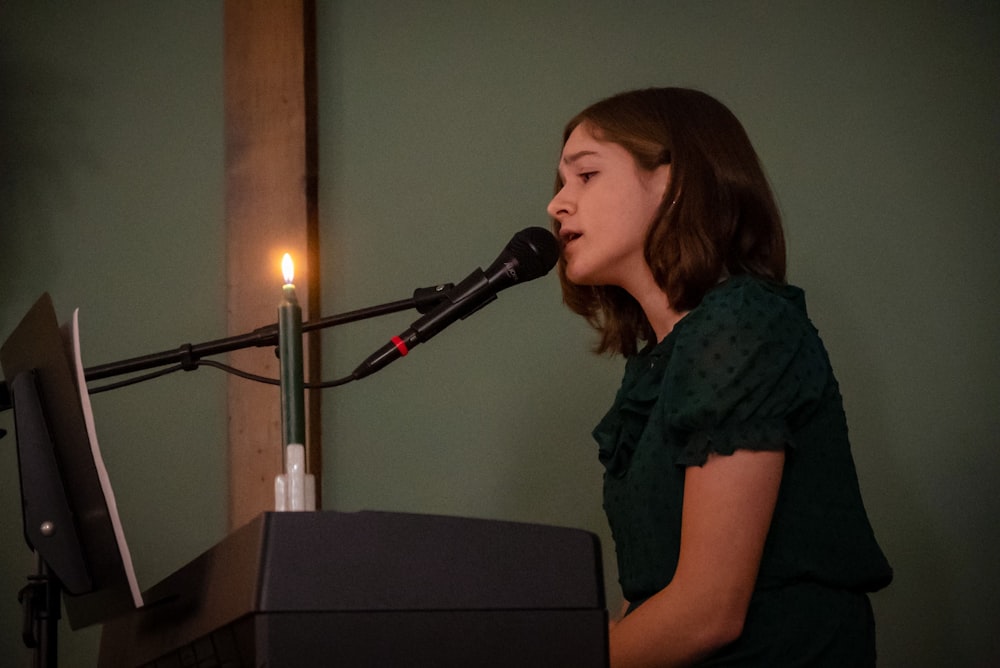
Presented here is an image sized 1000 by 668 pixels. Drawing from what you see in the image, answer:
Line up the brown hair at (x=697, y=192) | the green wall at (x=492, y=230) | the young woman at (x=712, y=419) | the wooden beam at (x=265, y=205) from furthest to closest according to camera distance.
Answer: the wooden beam at (x=265, y=205) → the green wall at (x=492, y=230) → the brown hair at (x=697, y=192) → the young woman at (x=712, y=419)

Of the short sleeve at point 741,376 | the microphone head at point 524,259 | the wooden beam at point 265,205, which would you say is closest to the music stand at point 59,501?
the microphone head at point 524,259

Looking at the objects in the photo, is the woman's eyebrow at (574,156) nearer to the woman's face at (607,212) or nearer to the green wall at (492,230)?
the woman's face at (607,212)

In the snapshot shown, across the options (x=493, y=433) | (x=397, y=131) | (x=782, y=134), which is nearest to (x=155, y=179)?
(x=397, y=131)

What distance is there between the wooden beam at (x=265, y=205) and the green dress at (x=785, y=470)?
4.25 feet

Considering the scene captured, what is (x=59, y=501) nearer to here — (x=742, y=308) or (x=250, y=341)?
(x=250, y=341)

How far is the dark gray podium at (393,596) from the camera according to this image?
858 mm

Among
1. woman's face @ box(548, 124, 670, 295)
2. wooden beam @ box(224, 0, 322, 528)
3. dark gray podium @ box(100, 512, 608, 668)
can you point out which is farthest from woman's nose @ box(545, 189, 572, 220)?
wooden beam @ box(224, 0, 322, 528)

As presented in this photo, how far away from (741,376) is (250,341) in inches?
25.9

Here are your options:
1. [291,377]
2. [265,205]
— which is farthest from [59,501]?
[265,205]

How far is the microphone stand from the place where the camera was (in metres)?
1.45

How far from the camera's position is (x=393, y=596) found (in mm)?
889

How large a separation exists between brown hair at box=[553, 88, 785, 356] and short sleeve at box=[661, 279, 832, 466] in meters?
0.16

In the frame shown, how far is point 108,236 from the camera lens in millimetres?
2859

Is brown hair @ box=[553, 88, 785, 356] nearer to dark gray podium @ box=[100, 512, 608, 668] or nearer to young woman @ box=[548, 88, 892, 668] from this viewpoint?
young woman @ box=[548, 88, 892, 668]
